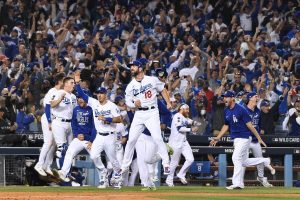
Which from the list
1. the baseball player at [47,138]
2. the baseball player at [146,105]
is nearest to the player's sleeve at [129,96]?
the baseball player at [146,105]

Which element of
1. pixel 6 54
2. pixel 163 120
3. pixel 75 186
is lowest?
pixel 75 186

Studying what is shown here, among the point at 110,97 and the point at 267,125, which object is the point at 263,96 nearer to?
the point at 267,125

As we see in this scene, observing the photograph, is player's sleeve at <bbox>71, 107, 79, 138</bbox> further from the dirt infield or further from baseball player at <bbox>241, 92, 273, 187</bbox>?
baseball player at <bbox>241, 92, 273, 187</bbox>

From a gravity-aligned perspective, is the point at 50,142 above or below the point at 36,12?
below

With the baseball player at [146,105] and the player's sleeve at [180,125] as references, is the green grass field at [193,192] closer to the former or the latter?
the baseball player at [146,105]

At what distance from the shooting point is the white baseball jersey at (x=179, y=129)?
2102 cm

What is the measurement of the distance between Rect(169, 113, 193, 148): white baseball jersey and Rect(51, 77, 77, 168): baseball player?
2.50 metres

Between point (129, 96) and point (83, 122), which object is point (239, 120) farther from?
point (83, 122)

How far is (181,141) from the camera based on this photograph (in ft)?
69.2

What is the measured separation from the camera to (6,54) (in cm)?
2525

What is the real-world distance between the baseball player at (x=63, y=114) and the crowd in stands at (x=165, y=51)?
158cm

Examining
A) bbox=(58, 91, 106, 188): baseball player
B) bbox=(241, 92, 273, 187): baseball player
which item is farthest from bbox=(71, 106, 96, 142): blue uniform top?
bbox=(241, 92, 273, 187): baseball player

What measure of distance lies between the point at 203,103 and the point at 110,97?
2.05 metres

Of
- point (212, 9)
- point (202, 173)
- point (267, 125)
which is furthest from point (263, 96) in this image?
point (212, 9)
